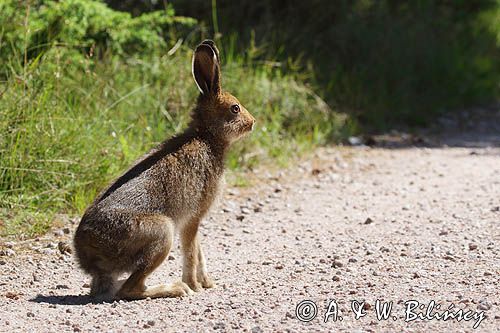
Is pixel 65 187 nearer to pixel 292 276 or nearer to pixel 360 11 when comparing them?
pixel 292 276

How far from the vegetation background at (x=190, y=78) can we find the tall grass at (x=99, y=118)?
2cm

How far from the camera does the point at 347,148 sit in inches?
445

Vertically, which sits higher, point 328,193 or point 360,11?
point 360,11

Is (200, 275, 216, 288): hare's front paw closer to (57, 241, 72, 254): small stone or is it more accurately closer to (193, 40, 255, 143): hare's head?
(193, 40, 255, 143): hare's head

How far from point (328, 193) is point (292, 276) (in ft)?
10.3

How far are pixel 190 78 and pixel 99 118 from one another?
6.34ft

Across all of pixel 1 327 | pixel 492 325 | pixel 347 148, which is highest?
pixel 492 325

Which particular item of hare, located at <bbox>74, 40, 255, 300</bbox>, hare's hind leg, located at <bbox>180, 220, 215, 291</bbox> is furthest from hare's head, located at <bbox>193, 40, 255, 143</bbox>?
hare's hind leg, located at <bbox>180, 220, 215, 291</bbox>

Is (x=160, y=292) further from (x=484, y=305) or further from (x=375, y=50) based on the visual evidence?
(x=375, y=50)

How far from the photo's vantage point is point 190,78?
995 cm

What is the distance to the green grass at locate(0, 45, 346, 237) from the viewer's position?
7.43m

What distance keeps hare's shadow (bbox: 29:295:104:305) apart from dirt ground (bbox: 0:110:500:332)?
1cm

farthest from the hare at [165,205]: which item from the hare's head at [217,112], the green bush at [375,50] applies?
the green bush at [375,50]

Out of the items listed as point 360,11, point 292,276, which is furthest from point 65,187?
point 360,11
